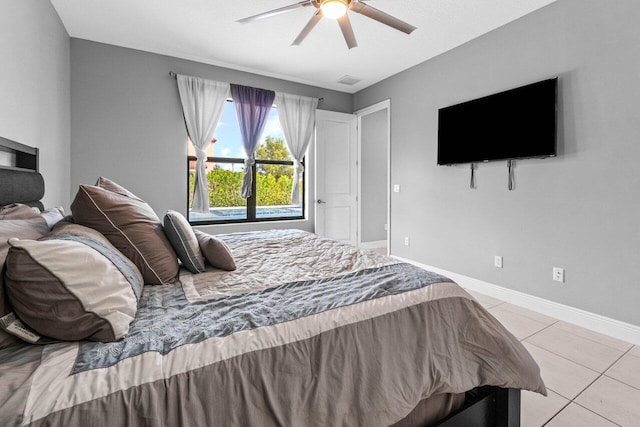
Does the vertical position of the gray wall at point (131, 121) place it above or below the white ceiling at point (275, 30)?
below

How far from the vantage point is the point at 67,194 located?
3.25m

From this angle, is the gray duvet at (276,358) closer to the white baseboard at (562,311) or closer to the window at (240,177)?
the white baseboard at (562,311)

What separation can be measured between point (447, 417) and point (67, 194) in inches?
152

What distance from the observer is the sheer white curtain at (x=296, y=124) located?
448cm

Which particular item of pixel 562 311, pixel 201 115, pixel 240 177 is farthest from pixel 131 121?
pixel 562 311

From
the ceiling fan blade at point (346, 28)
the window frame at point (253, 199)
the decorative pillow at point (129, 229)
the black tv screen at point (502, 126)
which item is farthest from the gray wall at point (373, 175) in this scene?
the decorative pillow at point (129, 229)

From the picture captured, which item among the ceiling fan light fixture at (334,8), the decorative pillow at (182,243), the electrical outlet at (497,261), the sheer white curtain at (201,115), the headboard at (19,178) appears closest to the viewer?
the headboard at (19,178)

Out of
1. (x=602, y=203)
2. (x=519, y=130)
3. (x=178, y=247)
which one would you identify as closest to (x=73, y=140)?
(x=178, y=247)

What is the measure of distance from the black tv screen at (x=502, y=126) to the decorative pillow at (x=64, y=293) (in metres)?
3.21

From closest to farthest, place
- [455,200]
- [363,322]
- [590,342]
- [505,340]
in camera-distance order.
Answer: [363,322], [505,340], [590,342], [455,200]

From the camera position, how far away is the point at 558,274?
2725 mm

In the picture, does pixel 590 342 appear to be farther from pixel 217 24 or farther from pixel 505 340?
pixel 217 24

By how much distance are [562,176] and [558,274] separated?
2.79 ft

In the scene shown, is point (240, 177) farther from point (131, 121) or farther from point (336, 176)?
point (336, 176)
